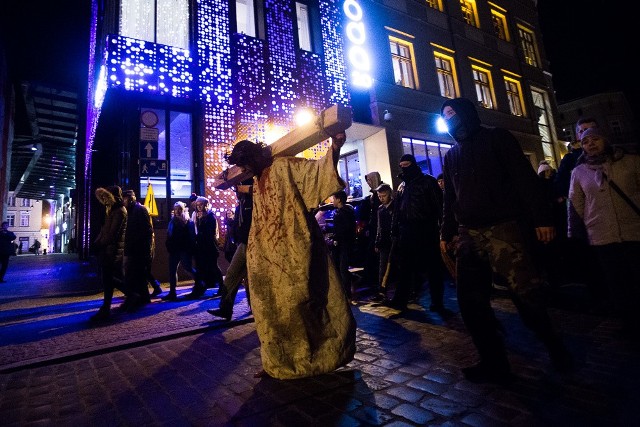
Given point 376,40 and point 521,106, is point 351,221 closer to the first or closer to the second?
point 376,40

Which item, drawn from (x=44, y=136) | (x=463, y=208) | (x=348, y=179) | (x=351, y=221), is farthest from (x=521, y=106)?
(x=44, y=136)

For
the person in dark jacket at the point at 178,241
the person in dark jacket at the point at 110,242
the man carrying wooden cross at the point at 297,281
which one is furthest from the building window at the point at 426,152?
the man carrying wooden cross at the point at 297,281

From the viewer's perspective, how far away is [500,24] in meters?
18.8

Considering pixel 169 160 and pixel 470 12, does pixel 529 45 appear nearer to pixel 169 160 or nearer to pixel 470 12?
pixel 470 12

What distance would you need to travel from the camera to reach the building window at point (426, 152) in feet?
45.6

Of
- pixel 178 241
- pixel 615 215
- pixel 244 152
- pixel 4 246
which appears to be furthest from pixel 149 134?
pixel 615 215

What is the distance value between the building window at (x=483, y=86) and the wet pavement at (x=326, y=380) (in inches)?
585

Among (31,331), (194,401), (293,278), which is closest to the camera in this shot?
(194,401)

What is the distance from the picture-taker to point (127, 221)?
19.5 feet

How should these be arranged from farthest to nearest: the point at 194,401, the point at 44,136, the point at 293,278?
the point at 44,136 → the point at 293,278 → the point at 194,401

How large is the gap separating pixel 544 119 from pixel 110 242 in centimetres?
2290

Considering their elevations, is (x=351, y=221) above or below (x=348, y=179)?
below

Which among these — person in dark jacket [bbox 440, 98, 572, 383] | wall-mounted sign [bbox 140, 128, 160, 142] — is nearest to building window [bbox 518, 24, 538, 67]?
wall-mounted sign [bbox 140, 128, 160, 142]

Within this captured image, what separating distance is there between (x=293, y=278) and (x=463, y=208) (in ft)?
4.80
